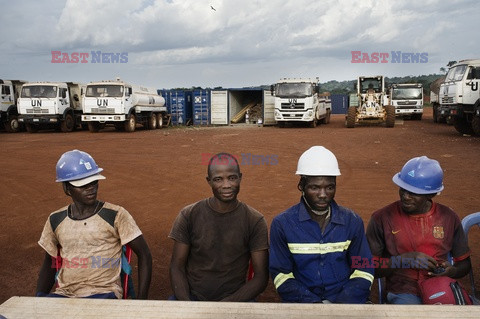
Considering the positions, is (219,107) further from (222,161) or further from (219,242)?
(219,242)

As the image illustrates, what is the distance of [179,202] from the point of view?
749 centimetres

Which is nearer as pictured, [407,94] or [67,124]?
[67,124]

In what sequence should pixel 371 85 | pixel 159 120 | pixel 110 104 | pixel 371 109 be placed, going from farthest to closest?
pixel 159 120 < pixel 371 85 < pixel 371 109 < pixel 110 104

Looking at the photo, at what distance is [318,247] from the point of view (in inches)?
108

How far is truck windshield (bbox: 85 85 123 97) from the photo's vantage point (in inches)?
877

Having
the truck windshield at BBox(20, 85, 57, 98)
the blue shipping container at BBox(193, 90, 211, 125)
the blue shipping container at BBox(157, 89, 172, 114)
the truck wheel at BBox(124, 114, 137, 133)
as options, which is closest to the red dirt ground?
the truck wheel at BBox(124, 114, 137, 133)

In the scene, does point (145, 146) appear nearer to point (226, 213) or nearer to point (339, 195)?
point (339, 195)

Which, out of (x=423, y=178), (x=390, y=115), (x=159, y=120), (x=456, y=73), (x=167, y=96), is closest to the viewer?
(x=423, y=178)

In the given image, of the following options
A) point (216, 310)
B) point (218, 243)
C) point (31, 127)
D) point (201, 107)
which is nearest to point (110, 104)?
point (31, 127)

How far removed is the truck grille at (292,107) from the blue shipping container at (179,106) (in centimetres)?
995

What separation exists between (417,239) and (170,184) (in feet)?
21.7

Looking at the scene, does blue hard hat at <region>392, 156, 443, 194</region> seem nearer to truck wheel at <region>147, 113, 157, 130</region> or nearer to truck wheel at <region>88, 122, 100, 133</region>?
truck wheel at <region>88, 122, 100, 133</region>

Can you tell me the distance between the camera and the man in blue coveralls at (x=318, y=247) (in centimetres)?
272

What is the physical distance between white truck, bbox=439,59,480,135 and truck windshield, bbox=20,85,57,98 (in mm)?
18827
